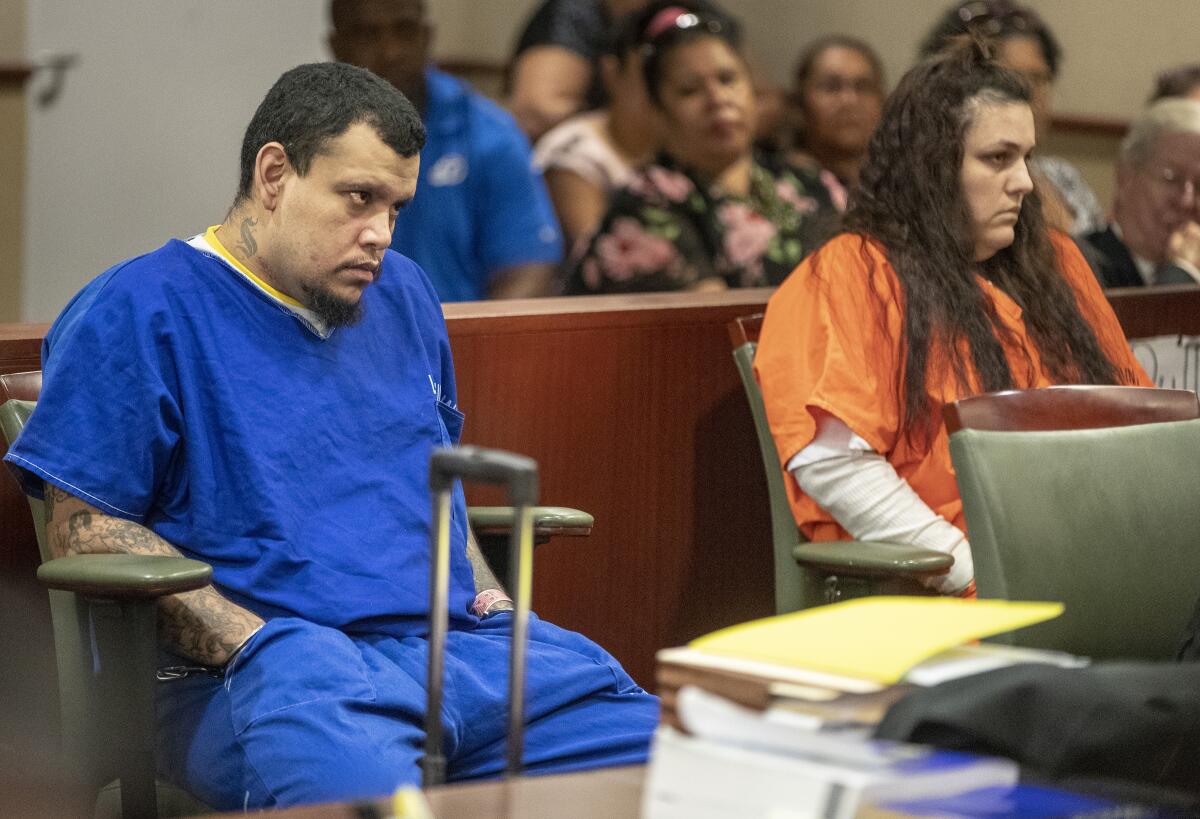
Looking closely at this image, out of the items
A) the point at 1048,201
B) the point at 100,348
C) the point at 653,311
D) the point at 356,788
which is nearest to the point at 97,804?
the point at 356,788

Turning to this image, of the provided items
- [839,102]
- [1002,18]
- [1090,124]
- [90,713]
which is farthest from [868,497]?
[1090,124]

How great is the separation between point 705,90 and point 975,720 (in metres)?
2.76

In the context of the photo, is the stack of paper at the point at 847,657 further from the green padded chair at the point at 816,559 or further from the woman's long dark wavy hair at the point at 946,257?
the woman's long dark wavy hair at the point at 946,257

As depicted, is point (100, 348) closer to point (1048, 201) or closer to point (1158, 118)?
point (1048, 201)

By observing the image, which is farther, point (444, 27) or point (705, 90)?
point (444, 27)

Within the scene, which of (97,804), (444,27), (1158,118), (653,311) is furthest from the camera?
(444,27)

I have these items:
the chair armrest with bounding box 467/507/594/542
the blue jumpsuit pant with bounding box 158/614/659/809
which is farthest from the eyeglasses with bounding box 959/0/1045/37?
the blue jumpsuit pant with bounding box 158/614/659/809

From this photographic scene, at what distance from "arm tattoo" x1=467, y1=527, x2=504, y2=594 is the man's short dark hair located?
512mm

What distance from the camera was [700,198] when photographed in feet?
11.9

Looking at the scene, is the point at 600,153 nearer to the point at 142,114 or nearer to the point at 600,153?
the point at 600,153

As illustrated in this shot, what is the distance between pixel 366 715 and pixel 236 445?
1.20ft

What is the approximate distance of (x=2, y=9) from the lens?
5125 mm

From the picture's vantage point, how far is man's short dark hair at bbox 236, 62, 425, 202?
2100 millimetres

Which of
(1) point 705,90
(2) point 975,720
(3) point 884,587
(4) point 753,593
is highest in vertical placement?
(1) point 705,90
